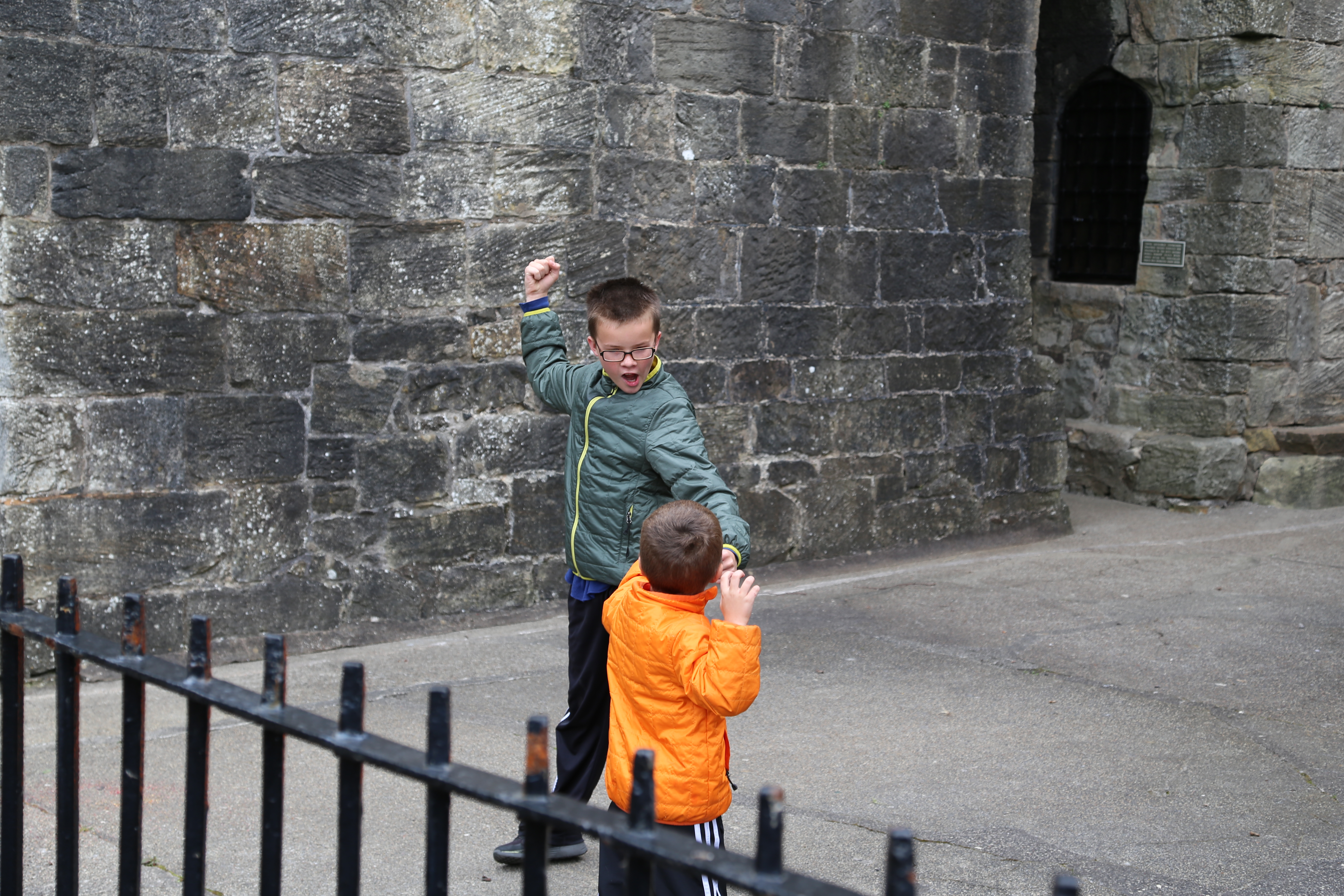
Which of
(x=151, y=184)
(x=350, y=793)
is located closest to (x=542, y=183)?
(x=151, y=184)

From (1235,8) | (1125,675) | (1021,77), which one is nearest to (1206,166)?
(1235,8)

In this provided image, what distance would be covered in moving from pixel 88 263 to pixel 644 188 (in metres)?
2.30

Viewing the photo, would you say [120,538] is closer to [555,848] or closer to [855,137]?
[555,848]

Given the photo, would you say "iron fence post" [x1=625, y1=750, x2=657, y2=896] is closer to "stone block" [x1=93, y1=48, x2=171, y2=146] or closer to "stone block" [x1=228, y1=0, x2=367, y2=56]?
"stone block" [x1=93, y1=48, x2=171, y2=146]

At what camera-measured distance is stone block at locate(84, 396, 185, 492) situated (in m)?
4.81

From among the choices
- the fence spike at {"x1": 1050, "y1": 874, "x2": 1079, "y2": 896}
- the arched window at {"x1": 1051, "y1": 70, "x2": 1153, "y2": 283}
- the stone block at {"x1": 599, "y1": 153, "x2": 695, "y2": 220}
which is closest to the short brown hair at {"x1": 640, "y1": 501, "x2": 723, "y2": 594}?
the fence spike at {"x1": 1050, "y1": 874, "x2": 1079, "y2": 896}

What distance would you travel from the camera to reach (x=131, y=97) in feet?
15.6

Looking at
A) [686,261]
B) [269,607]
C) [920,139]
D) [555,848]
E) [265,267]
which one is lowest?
[555,848]

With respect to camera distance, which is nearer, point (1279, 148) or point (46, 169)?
A: point (46, 169)

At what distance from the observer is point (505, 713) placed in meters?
4.52

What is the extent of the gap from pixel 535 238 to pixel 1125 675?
2870 millimetres

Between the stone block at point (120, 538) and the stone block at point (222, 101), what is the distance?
50.7 inches

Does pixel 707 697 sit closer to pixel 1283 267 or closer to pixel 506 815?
pixel 506 815

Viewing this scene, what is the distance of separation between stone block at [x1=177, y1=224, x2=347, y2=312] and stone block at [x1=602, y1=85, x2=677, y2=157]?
4.19ft
